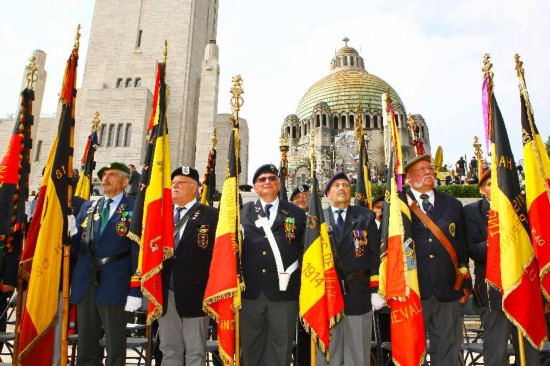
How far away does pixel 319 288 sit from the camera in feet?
14.7

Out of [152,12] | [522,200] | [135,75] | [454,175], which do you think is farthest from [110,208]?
[152,12]

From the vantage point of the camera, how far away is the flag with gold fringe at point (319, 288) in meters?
4.39

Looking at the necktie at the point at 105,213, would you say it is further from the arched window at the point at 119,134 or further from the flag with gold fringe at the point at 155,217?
the arched window at the point at 119,134

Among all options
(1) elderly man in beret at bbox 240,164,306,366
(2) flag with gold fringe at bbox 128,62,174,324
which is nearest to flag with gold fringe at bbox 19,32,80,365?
(2) flag with gold fringe at bbox 128,62,174,324

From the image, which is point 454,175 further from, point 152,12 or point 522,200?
point 152,12

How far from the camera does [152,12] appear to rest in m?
31.2

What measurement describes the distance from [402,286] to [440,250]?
63cm

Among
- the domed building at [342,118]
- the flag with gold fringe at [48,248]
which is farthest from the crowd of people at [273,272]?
the domed building at [342,118]

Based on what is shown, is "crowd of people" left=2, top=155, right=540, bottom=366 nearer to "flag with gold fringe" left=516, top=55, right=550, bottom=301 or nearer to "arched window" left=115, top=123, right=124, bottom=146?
"flag with gold fringe" left=516, top=55, right=550, bottom=301

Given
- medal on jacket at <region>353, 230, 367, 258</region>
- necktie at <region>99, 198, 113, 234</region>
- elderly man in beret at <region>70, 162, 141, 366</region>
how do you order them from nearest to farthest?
elderly man in beret at <region>70, 162, 141, 366</region>, medal on jacket at <region>353, 230, 367, 258</region>, necktie at <region>99, 198, 113, 234</region>

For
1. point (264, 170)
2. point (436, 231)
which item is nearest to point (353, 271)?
point (436, 231)

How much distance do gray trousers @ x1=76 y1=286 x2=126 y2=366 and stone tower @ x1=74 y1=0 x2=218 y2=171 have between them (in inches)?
909

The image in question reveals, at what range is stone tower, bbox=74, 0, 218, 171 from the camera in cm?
2712

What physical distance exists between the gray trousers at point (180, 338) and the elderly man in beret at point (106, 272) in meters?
0.39
